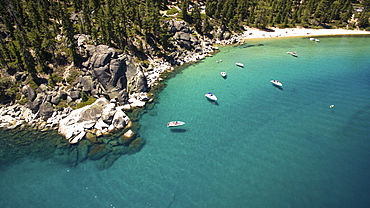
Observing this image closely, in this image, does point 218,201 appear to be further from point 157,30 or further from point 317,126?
point 157,30

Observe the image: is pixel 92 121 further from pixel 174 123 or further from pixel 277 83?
pixel 277 83

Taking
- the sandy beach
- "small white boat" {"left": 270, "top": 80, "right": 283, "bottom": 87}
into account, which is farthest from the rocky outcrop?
the sandy beach

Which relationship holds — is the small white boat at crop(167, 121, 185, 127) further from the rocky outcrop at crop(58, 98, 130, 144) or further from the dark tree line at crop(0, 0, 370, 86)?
the dark tree line at crop(0, 0, 370, 86)

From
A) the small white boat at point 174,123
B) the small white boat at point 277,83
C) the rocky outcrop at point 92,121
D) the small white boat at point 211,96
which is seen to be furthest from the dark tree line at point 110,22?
the small white boat at point 277,83

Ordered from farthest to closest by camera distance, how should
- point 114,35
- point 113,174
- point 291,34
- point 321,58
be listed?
1. point 291,34
2. point 321,58
3. point 114,35
4. point 113,174

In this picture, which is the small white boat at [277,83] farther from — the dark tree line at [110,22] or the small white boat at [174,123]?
the dark tree line at [110,22]

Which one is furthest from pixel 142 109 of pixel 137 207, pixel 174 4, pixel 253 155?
pixel 174 4
